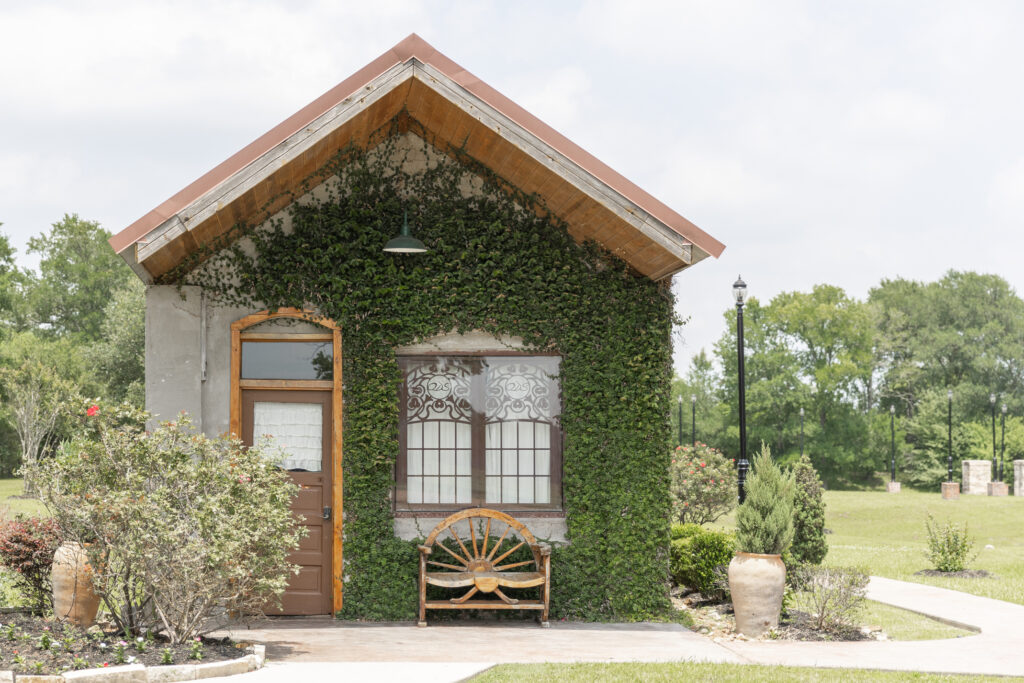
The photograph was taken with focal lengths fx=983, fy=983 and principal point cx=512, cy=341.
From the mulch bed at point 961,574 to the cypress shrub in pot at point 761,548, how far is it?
7492 millimetres

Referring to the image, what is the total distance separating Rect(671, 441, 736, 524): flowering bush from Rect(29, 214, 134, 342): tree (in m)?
42.8

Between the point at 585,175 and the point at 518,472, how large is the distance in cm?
325

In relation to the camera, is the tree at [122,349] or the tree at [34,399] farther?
the tree at [122,349]

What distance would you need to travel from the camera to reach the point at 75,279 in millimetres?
53625

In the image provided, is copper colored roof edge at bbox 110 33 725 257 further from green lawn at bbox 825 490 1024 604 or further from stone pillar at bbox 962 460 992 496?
stone pillar at bbox 962 460 992 496

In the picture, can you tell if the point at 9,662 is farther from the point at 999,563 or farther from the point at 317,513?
the point at 999,563

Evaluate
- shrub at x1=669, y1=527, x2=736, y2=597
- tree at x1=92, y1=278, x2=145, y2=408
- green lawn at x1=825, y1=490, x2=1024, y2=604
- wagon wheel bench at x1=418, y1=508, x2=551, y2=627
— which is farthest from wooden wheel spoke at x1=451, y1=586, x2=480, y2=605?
tree at x1=92, y1=278, x2=145, y2=408

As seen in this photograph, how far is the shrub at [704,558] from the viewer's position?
451 inches

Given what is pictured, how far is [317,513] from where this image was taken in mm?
10242

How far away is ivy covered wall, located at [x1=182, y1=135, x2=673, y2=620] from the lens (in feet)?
33.4

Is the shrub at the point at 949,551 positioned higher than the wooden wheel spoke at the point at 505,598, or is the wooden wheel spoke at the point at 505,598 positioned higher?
the wooden wheel spoke at the point at 505,598

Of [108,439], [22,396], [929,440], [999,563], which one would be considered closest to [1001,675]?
[108,439]

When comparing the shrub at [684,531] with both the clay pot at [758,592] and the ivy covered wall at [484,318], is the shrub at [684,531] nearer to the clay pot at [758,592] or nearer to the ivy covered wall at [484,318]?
the ivy covered wall at [484,318]

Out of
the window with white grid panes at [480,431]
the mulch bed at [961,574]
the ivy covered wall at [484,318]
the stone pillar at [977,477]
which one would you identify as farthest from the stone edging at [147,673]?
the stone pillar at [977,477]
